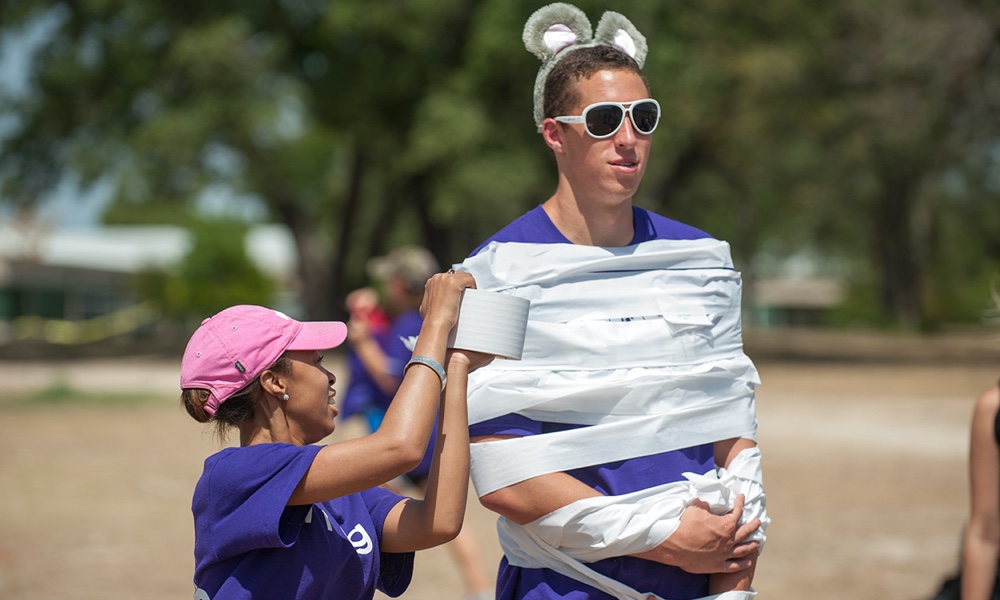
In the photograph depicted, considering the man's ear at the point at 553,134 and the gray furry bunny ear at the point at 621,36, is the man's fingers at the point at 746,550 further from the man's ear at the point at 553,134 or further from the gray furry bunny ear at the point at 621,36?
the gray furry bunny ear at the point at 621,36

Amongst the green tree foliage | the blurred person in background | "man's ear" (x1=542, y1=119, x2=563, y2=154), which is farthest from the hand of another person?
the green tree foliage

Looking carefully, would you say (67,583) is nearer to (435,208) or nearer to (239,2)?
(435,208)

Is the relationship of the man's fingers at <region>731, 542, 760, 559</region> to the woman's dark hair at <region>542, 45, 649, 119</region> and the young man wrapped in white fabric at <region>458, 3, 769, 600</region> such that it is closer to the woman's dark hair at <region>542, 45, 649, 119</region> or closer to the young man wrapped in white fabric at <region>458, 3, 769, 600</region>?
the young man wrapped in white fabric at <region>458, 3, 769, 600</region>

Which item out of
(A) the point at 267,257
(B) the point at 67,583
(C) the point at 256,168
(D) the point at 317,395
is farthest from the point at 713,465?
(A) the point at 267,257

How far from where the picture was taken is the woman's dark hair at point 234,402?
233 cm

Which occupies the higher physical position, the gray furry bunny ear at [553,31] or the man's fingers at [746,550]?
the gray furry bunny ear at [553,31]

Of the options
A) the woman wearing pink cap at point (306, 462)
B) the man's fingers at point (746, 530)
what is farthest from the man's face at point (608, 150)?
the man's fingers at point (746, 530)

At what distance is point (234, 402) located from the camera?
2.35m

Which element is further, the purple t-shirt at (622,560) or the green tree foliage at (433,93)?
the green tree foliage at (433,93)

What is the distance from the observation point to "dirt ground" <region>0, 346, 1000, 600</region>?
22.1 feet

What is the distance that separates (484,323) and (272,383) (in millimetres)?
501

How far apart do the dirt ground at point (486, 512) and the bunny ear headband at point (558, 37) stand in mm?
1281

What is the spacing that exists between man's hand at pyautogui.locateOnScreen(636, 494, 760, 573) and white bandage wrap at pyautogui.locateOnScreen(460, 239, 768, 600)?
0.09 ft

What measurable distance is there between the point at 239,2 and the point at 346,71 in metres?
3.10
